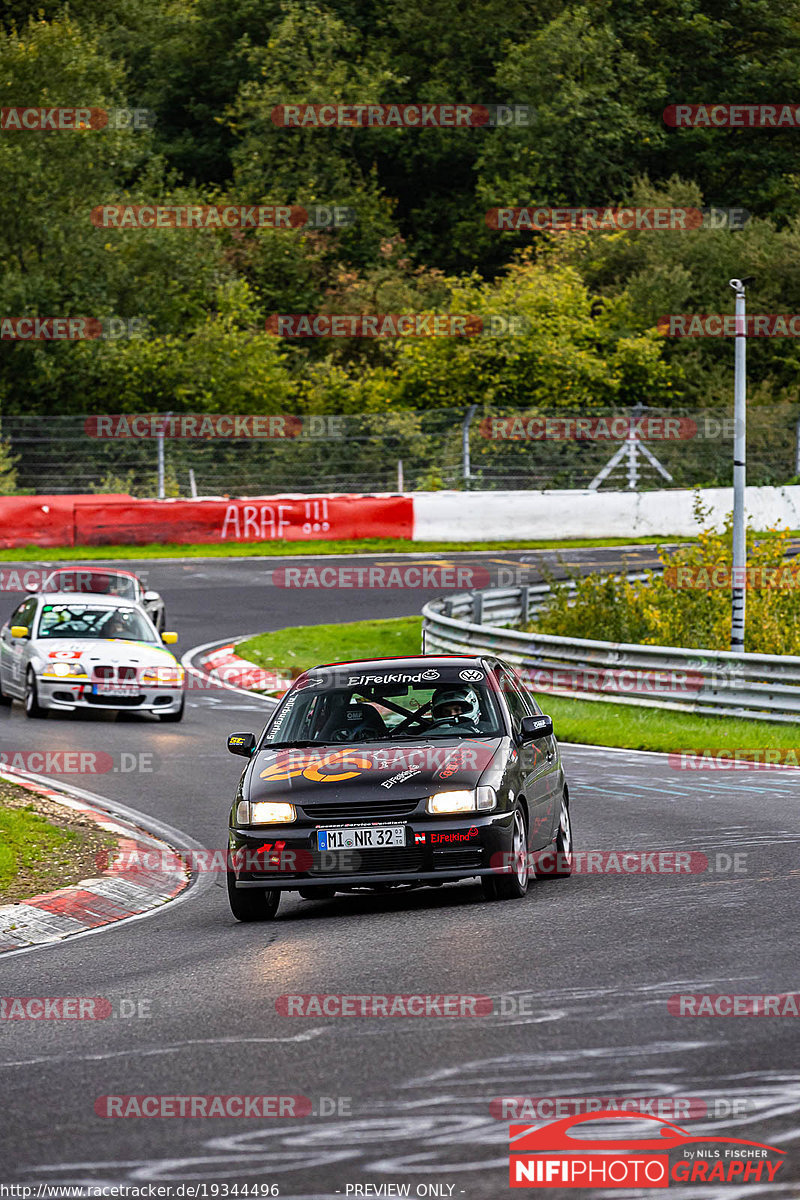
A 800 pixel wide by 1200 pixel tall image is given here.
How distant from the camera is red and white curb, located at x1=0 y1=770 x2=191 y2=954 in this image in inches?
404

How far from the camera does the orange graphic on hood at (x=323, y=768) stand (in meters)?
10.0

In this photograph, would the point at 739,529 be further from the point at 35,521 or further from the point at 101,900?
the point at 35,521

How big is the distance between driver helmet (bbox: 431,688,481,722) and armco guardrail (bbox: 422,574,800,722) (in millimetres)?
9980

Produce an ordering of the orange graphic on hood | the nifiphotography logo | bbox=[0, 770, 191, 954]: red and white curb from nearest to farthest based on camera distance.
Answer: the nifiphotography logo < the orange graphic on hood < bbox=[0, 770, 191, 954]: red and white curb

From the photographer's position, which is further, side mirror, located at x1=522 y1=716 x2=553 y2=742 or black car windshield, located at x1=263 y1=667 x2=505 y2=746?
side mirror, located at x1=522 y1=716 x2=553 y2=742

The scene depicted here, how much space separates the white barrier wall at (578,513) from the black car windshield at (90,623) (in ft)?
61.8

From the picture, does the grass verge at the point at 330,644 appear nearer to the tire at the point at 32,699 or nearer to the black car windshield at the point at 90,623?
the black car windshield at the point at 90,623

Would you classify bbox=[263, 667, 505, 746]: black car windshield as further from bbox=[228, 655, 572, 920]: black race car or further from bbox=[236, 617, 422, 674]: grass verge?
bbox=[236, 617, 422, 674]: grass verge

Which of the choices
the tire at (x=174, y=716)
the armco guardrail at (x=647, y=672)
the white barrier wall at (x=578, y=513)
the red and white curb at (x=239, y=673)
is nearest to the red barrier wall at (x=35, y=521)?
the white barrier wall at (x=578, y=513)

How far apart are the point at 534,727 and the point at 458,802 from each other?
130 centimetres

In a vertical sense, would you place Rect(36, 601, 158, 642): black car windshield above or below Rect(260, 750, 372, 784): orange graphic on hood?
below

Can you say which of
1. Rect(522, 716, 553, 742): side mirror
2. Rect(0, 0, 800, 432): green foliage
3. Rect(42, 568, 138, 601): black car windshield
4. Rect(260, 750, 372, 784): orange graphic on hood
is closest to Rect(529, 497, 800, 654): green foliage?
Rect(42, 568, 138, 601): black car windshield

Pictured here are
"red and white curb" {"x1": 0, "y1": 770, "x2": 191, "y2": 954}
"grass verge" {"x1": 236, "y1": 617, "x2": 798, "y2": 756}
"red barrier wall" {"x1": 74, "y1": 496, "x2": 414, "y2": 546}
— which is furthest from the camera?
"red barrier wall" {"x1": 74, "y1": 496, "x2": 414, "y2": 546}

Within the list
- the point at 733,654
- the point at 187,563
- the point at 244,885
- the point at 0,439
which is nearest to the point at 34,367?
the point at 0,439
